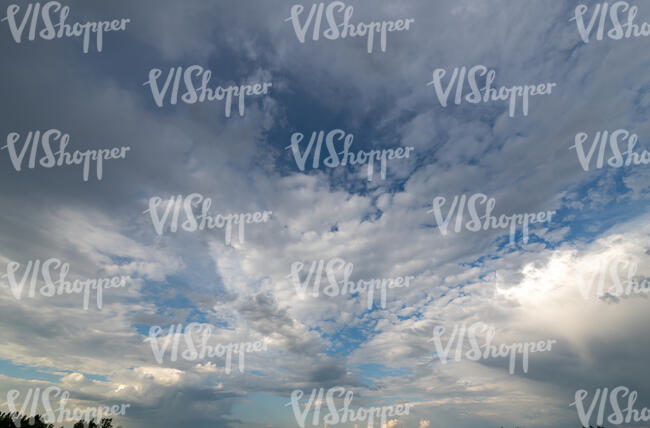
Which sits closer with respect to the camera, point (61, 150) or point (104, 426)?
point (61, 150)

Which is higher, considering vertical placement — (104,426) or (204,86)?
(204,86)

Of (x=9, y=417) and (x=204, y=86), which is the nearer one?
(x=204, y=86)

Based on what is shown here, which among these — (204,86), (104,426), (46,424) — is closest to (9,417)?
(46,424)

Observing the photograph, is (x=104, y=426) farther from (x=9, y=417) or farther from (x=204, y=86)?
(x=204, y=86)

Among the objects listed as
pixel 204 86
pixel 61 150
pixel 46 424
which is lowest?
pixel 46 424

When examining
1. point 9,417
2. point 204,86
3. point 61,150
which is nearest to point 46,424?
point 9,417

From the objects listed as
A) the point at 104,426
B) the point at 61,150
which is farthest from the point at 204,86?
the point at 104,426

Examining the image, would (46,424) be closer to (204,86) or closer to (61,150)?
(61,150)

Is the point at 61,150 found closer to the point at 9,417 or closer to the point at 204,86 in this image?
the point at 204,86

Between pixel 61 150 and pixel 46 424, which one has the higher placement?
pixel 61 150
